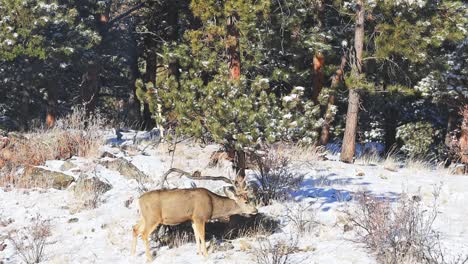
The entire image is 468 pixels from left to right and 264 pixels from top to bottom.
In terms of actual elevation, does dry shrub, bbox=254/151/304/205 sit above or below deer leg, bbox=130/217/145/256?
above

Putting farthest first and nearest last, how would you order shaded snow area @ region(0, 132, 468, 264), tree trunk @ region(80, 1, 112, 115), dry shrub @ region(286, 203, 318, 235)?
tree trunk @ region(80, 1, 112, 115), dry shrub @ region(286, 203, 318, 235), shaded snow area @ region(0, 132, 468, 264)

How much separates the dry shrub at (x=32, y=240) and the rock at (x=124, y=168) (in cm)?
264

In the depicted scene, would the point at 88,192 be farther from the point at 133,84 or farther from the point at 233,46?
the point at 133,84

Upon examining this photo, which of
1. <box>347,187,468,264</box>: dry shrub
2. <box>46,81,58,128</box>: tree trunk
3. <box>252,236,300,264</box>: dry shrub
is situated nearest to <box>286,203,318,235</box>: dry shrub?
<box>252,236,300,264</box>: dry shrub

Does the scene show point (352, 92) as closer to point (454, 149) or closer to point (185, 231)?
point (454, 149)

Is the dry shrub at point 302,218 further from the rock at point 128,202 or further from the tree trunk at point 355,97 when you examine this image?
the tree trunk at point 355,97

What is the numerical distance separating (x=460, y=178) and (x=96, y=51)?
11.8 m

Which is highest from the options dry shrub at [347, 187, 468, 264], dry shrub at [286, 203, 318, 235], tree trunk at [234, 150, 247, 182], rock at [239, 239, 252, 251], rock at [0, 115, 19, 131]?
tree trunk at [234, 150, 247, 182]

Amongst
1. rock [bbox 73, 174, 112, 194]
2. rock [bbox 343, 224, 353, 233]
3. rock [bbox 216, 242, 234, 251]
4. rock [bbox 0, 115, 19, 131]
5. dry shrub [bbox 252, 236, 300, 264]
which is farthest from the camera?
rock [bbox 0, 115, 19, 131]

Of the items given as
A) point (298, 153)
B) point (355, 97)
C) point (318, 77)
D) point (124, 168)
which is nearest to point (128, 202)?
point (124, 168)

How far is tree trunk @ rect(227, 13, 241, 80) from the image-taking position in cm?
1179

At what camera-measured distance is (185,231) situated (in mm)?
10195

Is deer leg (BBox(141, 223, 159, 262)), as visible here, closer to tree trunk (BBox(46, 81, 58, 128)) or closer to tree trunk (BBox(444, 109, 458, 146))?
tree trunk (BBox(46, 81, 58, 128))

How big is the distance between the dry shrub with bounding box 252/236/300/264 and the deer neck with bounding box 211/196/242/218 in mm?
538
